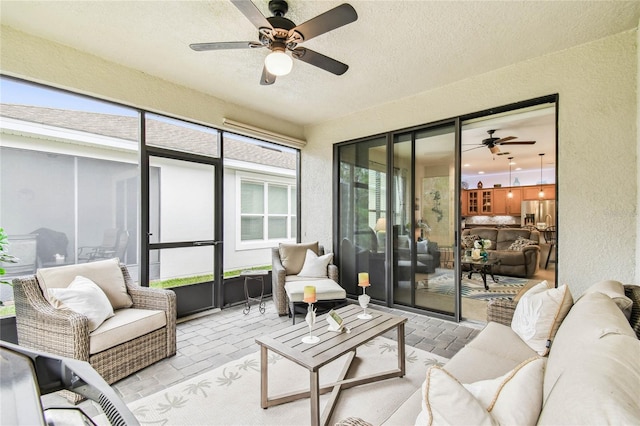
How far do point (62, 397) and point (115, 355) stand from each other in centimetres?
38

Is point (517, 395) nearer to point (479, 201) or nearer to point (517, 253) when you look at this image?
point (517, 253)

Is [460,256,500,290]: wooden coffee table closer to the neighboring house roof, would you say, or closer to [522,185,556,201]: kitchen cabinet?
[522,185,556,201]: kitchen cabinet

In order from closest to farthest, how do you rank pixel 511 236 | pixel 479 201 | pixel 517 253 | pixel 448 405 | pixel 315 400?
pixel 448 405
pixel 315 400
pixel 517 253
pixel 511 236
pixel 479 201

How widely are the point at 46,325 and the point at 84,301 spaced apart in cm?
25

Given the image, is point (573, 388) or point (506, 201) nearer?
point (573, 388)

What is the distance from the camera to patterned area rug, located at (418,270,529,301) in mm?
3617

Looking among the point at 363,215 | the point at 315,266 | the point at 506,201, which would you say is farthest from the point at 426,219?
the point at 506,201

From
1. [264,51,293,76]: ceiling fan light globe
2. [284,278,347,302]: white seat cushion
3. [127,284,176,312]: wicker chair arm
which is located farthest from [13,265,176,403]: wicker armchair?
[264,51,293,76]: ceiling fan light globe

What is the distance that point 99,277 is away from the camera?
2549 mm

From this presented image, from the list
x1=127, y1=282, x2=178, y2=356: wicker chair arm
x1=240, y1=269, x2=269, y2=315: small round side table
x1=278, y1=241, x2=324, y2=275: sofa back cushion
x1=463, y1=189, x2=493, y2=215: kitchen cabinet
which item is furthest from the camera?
x1=463, y1=189, x2=493, y2=215: kitchen cabinet

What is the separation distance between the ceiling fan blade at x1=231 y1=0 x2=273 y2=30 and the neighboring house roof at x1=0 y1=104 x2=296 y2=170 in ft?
6.96

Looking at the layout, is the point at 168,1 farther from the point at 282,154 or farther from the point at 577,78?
the point at 577,78

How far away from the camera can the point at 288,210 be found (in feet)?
19.5

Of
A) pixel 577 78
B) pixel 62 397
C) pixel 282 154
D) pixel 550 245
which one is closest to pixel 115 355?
pixel 62 397
